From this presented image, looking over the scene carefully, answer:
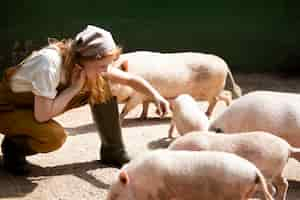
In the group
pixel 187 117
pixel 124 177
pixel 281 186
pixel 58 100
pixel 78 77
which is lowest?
pixel 281 186

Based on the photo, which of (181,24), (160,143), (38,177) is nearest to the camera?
(38,177)

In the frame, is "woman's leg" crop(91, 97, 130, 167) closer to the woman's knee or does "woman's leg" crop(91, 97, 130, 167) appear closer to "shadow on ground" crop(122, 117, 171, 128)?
the woman's knee

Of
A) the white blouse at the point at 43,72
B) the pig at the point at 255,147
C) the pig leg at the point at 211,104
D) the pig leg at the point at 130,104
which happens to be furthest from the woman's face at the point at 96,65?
the pig leg at the point at 211,104

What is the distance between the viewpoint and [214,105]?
20.4ft

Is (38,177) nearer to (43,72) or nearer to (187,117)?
(43,72)

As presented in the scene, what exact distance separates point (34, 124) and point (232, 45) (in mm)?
3754

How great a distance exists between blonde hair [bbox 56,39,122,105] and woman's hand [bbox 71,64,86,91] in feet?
0.08

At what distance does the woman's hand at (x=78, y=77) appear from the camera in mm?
4172

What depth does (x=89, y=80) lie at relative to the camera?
14.1ft

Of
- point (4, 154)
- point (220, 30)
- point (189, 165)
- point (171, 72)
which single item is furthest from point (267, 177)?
point (220, 30)

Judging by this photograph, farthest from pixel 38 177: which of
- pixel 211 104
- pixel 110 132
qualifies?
pixel 211 104

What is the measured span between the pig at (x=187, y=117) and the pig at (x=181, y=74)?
1.01 meters

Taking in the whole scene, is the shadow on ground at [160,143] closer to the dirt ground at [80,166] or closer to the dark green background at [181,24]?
the dirt ground at [80,166]

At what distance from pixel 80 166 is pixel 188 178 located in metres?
1.31
